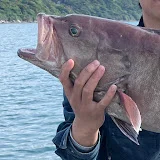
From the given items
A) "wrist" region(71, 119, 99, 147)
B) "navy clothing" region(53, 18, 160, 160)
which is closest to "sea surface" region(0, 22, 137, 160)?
"navy clothing" region(53, 18, 160, 160)

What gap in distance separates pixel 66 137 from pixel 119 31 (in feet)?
3.11

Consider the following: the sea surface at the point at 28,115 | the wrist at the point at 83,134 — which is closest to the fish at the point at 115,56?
the wrist at the point at 83,134

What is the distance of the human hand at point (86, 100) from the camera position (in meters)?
3.04

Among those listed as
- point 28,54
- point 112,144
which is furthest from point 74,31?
point 112,144

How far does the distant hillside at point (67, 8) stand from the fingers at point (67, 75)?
313 feet

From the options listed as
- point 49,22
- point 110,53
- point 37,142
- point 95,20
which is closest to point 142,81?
point 110,53

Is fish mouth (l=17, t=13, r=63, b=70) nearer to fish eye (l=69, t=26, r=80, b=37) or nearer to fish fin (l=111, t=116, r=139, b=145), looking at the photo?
fish eye (l=69, t=26, r=80, b=37)

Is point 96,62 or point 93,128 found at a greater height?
point 96,62

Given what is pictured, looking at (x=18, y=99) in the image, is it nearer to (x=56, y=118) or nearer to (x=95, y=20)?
(x=56, y=118)

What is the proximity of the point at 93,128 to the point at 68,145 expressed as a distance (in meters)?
0.29

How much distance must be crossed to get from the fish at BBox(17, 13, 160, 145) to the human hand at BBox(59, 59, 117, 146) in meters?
0.04

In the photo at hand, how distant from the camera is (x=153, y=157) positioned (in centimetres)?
372

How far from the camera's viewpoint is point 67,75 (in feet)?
10.3

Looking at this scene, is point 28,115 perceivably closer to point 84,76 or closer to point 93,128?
point 93,128
